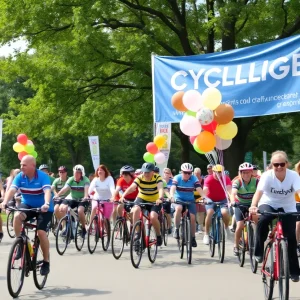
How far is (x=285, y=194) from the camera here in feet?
25.9

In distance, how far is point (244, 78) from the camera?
14586mm

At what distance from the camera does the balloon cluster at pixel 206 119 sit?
43.4ft

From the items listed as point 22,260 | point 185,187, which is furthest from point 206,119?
point 22,260

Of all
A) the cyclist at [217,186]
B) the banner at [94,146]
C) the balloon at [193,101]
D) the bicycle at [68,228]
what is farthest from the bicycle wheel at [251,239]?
the banner at [94,146]

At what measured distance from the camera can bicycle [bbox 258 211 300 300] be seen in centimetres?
729

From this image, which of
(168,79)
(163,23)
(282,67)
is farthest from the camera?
(163,23)

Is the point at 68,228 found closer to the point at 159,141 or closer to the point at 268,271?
the point at 159,141

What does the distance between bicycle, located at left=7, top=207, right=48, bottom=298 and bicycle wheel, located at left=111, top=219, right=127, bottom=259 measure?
3508 millimetres

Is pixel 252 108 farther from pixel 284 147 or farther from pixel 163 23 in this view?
pixel 284 147

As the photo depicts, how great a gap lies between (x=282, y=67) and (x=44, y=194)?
6.97 m

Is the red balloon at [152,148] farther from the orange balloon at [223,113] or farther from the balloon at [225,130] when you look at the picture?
the orange balloon at [223,113]

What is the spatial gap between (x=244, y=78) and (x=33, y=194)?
22.9 ft

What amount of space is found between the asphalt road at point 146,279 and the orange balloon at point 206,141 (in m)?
2.06

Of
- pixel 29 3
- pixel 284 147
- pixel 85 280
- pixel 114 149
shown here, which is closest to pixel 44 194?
pixel 85 280
